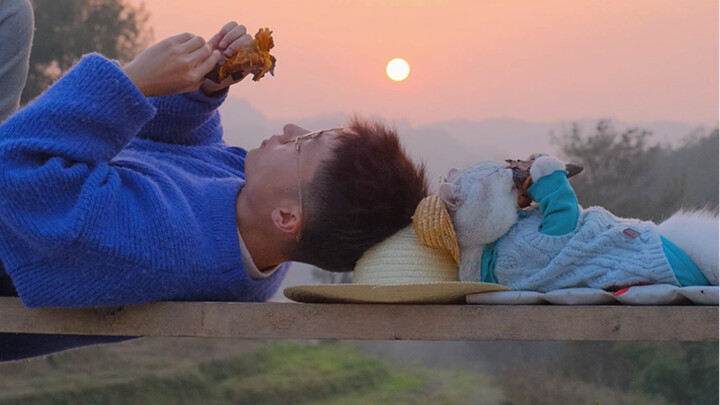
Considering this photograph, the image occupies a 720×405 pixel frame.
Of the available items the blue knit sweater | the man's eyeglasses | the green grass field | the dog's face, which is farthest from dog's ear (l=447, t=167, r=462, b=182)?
the green grass field

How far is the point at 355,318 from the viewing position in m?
0.98

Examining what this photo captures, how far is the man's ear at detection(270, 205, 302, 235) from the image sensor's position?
1.15m

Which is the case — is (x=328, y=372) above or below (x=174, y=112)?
below

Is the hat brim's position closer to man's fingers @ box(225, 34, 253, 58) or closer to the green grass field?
man's fingers @ box(225, 34, 253, 58)

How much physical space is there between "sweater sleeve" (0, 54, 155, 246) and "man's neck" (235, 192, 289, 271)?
204 mm

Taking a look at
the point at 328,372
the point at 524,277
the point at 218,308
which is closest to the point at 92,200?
the point at 218,308

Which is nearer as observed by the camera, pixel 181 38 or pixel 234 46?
pixel 181 38

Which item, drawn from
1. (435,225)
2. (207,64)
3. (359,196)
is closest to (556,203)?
(435,225)

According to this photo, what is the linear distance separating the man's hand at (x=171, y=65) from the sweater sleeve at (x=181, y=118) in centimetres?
19

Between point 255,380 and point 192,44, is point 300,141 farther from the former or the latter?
point 255,380

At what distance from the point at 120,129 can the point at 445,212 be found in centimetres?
46

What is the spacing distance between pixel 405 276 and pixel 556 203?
0.24m

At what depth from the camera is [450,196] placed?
3.70ft

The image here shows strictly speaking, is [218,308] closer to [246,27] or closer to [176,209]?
[176,209]
